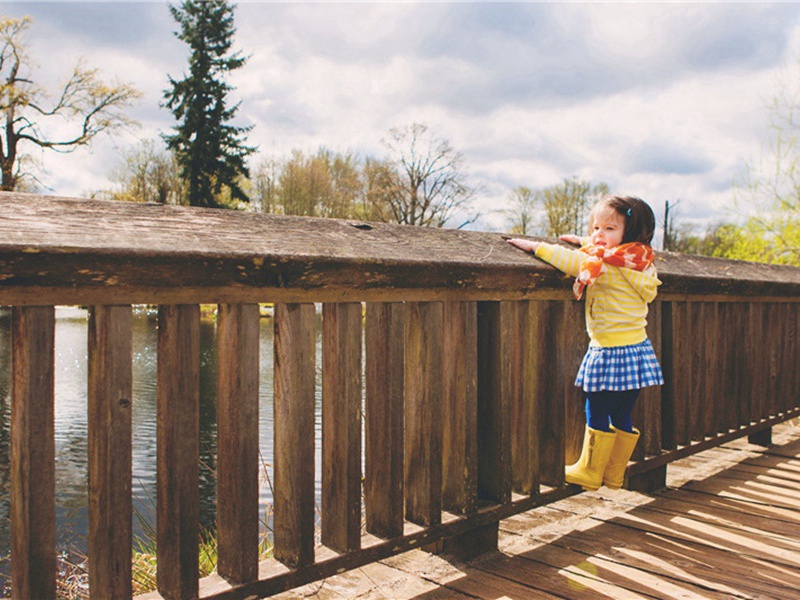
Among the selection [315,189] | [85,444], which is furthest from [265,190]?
[85,444]

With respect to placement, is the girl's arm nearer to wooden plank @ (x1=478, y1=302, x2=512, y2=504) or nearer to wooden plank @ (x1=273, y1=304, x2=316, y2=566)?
wooden plank @ (x1=478, y1=302, x2=512, y2=504)

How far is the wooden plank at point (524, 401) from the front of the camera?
2590mm

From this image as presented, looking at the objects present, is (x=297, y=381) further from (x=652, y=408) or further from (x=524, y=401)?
(x=652, y=408)

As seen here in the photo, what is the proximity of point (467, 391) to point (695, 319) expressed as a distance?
1.88 m

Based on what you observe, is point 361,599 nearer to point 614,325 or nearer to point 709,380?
point 614,325

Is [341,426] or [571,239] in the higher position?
[571,239]

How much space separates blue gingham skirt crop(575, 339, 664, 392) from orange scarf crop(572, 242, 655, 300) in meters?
0.28

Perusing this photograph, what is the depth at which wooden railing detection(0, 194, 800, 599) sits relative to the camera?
147 centimetres

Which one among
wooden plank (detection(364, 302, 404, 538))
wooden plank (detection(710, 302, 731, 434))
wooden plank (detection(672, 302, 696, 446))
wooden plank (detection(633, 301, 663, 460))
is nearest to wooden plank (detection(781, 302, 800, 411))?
wooden plank (detection(710, 302, 731, 434))

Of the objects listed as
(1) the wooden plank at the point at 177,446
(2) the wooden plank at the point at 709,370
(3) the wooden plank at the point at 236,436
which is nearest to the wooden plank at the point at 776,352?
(2) the wooden plank at the point at 709,370

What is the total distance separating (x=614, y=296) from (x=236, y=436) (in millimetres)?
1504

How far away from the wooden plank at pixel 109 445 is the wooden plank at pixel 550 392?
155 cm

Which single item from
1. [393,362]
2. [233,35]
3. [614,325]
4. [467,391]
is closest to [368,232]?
[393,362]

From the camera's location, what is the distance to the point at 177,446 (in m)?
1.67
